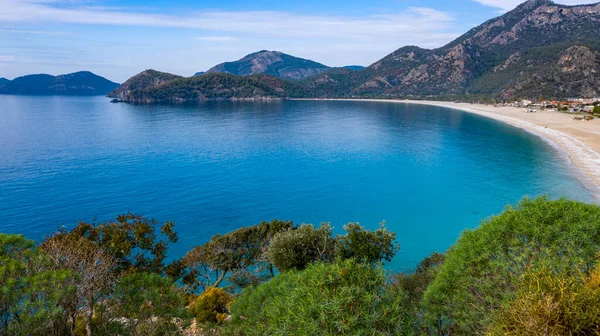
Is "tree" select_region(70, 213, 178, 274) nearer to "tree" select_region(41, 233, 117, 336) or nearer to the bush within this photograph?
the bush

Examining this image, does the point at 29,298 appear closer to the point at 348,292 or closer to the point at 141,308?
the point at 141,308

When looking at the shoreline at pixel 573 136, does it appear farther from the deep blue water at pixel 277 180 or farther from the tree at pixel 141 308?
the tree at pixel 141 308

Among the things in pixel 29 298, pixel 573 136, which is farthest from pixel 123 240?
pixel 573 136

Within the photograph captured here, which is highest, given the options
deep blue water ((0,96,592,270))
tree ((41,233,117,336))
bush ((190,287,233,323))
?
tree ((41,233,117,336))

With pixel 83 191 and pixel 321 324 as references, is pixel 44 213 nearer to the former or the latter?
pixel 83 191

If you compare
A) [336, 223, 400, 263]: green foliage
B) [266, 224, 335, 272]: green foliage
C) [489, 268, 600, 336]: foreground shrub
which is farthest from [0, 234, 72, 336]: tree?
[336, 223, 400, 263]: green foliage

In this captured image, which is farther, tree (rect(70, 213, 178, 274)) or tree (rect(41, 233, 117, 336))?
tree (rect(70, 213, 178, 274))
